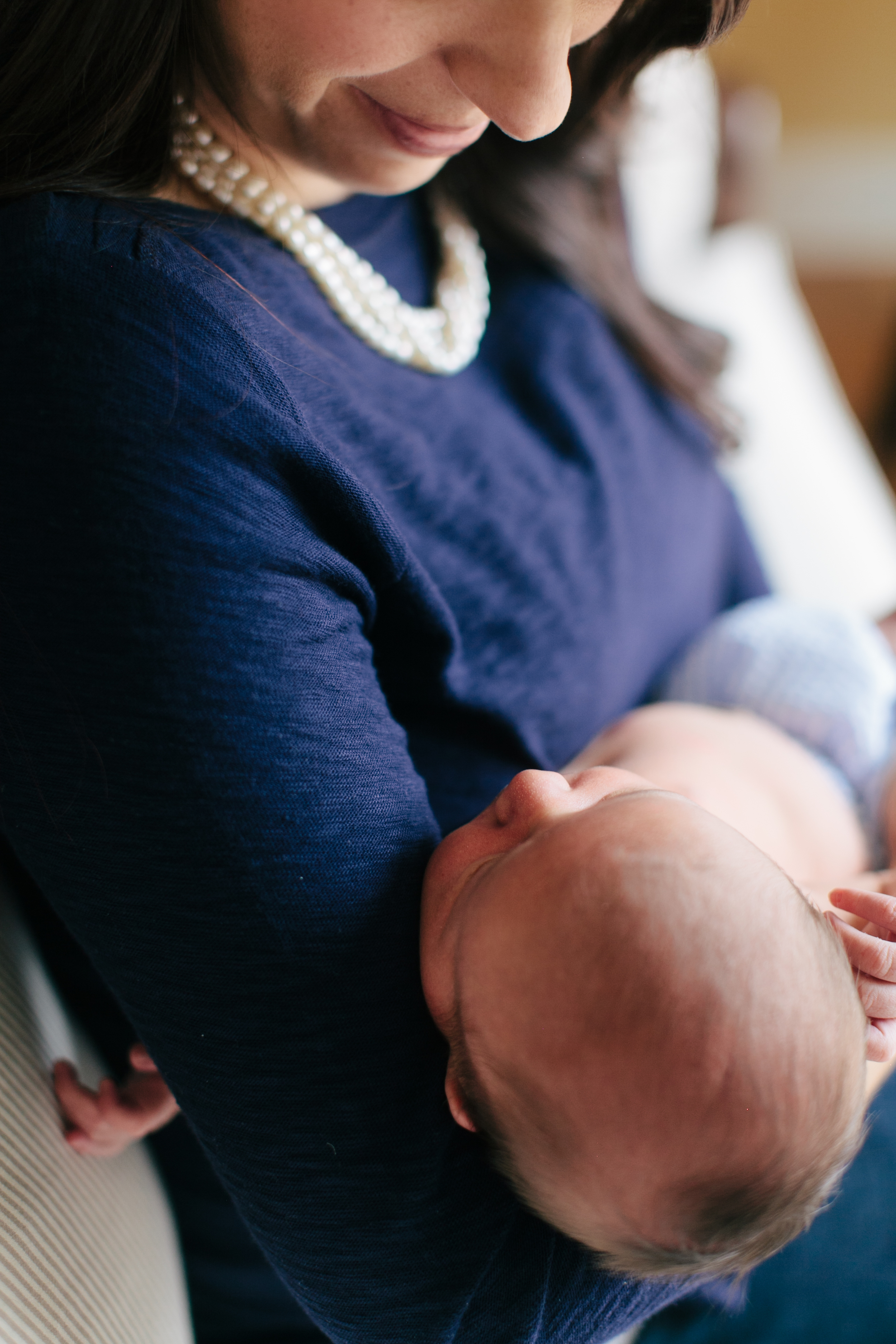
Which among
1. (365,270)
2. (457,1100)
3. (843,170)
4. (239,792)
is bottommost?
(843,170)

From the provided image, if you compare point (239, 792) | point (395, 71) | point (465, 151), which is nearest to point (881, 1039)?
point (239, 792)

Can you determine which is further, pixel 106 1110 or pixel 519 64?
pixel 106 1110

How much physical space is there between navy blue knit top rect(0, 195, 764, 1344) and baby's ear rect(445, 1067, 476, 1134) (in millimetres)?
12

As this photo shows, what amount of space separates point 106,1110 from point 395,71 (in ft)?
2.32

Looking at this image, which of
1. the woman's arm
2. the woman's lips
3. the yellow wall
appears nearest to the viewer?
the woman's arm

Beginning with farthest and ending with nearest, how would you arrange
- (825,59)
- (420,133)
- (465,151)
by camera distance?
(825,59)
(465,151)
(420,133)

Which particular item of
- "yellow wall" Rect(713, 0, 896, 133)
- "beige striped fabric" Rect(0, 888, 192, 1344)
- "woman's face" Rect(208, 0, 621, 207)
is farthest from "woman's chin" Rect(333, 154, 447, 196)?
"yellow wall" Rect(713, 0, 896, 133)

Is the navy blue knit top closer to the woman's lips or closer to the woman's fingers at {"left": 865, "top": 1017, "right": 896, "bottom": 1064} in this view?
the woman's lips

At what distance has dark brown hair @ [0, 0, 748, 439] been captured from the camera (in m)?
0.51

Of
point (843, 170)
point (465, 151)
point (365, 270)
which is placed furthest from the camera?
point (843, 170)

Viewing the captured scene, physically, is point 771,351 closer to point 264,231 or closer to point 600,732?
point 600,732

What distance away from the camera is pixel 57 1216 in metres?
0.64

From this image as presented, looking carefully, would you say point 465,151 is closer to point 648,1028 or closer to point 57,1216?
point 648,1028

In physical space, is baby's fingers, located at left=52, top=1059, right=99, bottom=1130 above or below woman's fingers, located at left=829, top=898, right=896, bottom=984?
above
